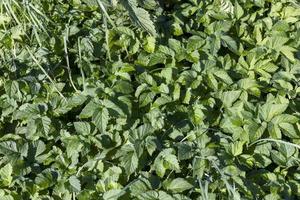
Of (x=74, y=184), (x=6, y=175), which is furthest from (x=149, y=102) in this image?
(x=6, y=175)

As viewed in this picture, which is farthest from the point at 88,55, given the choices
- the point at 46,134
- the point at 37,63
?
the point at 46,134

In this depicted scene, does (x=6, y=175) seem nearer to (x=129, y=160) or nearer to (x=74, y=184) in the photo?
(x=74, y=184)

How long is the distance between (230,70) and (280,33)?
34 centimetres

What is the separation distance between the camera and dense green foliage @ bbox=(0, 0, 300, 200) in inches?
74.9

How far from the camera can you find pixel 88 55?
230cm

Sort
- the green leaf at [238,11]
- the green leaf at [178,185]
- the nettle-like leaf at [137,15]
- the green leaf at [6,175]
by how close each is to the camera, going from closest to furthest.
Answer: the green leaf at [178,185]
the green leaf at [6,175]
the nettle-like leaf at [137,15]
the green leaf at [238,11]

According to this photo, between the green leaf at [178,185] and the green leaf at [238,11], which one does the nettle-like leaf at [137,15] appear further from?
the green leaf at [178,185]

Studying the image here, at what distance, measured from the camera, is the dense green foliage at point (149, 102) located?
1903mm

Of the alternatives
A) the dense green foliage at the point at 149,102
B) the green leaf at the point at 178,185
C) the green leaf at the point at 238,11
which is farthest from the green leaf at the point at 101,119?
the green leaf at the point at 238,11

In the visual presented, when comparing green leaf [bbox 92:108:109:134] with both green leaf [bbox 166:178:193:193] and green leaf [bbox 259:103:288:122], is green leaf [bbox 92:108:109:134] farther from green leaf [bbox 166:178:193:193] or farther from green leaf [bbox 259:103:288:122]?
green leaf [bbox 259:103:288:122]

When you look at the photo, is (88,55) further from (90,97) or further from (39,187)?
(39,187)

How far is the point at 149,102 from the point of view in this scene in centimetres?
211

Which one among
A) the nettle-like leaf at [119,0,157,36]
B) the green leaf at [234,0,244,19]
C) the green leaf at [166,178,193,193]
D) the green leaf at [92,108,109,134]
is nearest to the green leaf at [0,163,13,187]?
the green leaf at [92,108,109,134]

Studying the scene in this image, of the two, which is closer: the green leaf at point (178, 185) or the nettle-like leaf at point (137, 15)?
the green leaf at point (178, 185)
